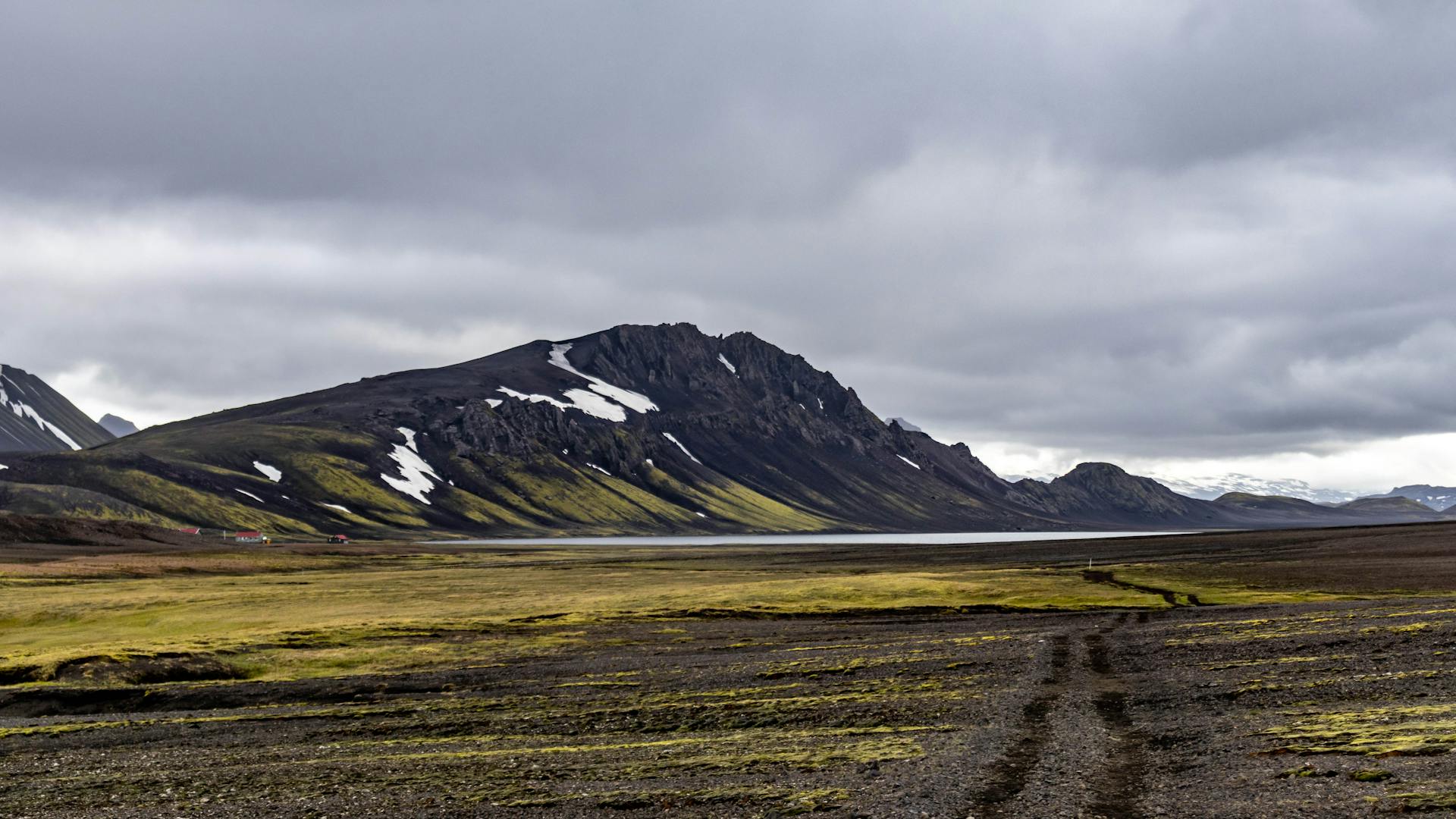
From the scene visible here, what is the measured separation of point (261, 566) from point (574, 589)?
64951mm

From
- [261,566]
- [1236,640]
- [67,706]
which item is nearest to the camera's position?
[67,706]

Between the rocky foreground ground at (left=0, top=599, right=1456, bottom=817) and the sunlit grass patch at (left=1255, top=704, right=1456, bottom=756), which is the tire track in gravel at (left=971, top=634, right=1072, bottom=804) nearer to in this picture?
the rocky foreground ground at (left=0, top=599, right=1456, bottom=817)

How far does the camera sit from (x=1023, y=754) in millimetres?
28531

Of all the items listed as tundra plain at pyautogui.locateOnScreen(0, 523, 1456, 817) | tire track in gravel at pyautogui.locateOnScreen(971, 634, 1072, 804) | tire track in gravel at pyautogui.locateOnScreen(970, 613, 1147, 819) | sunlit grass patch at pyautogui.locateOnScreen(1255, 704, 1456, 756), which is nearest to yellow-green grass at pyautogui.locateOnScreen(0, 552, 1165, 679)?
tundra plain at pyautogui.locateOnScreen(0, 523, 1456, 817)

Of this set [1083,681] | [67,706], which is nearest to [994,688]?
Answer: [1083,681]

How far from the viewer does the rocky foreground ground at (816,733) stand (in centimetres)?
2441

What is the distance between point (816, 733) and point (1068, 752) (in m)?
8.22

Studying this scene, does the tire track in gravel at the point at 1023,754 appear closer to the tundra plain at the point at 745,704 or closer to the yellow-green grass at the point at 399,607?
the tundra plain at the point at 745,704

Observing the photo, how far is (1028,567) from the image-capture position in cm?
13400

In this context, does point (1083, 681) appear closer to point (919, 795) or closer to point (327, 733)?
point (919, 795)

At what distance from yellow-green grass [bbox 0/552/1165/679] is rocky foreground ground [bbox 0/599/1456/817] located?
30.6 ft

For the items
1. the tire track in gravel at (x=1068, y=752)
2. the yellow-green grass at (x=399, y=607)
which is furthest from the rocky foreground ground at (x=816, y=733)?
the yellow-green grass at (x=399, y=607)

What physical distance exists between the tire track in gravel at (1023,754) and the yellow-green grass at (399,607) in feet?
99.3

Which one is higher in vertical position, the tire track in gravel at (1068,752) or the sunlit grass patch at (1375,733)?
the sunlit grass patch at (1375,733)
